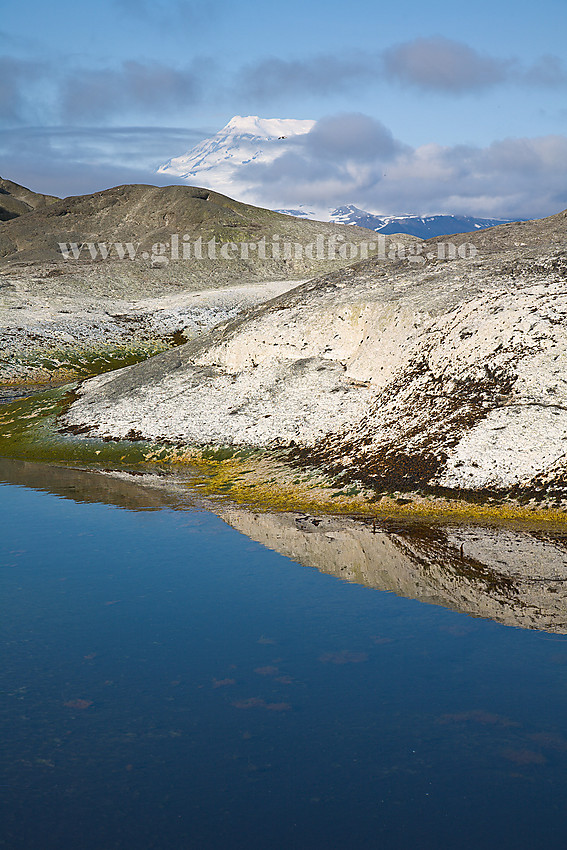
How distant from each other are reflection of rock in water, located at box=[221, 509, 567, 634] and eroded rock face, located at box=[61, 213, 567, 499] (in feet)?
10.1

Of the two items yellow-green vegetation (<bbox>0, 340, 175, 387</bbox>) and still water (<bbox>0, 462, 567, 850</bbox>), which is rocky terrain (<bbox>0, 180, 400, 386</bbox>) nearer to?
yellow-green vegetation (<bbox>0, 340, 175, 387</bbox>)

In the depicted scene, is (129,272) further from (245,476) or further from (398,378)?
(245,476)

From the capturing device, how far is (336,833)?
29.0ft

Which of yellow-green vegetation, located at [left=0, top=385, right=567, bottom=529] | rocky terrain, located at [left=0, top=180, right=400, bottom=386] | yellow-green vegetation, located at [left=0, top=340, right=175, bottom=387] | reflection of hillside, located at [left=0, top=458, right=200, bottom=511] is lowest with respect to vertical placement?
reflection of hillside, located at [left=0, top=458, right=200, bottom=511]

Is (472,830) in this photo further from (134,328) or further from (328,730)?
(134,328)

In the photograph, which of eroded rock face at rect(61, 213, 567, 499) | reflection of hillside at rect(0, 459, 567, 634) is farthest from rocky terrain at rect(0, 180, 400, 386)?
reflection of hillside at rect(0, 459, 567, 634)

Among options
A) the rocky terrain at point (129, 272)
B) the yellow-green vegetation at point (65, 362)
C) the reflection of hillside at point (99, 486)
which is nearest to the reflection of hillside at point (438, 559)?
the reflection of hillside at point (99, 486)

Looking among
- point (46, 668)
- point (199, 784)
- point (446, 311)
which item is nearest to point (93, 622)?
point (46, 668)

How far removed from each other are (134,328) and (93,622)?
2726 inches

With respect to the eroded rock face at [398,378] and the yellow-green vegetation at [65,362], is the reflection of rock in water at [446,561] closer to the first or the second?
the eroded rock face at [398,378]

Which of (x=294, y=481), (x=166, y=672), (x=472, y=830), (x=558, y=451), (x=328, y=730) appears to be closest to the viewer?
(x=472, y=830)

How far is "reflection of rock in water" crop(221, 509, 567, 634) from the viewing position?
15.4 metres

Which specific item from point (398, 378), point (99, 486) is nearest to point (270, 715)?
point (99, 486)

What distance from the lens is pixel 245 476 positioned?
2775 centimetres
